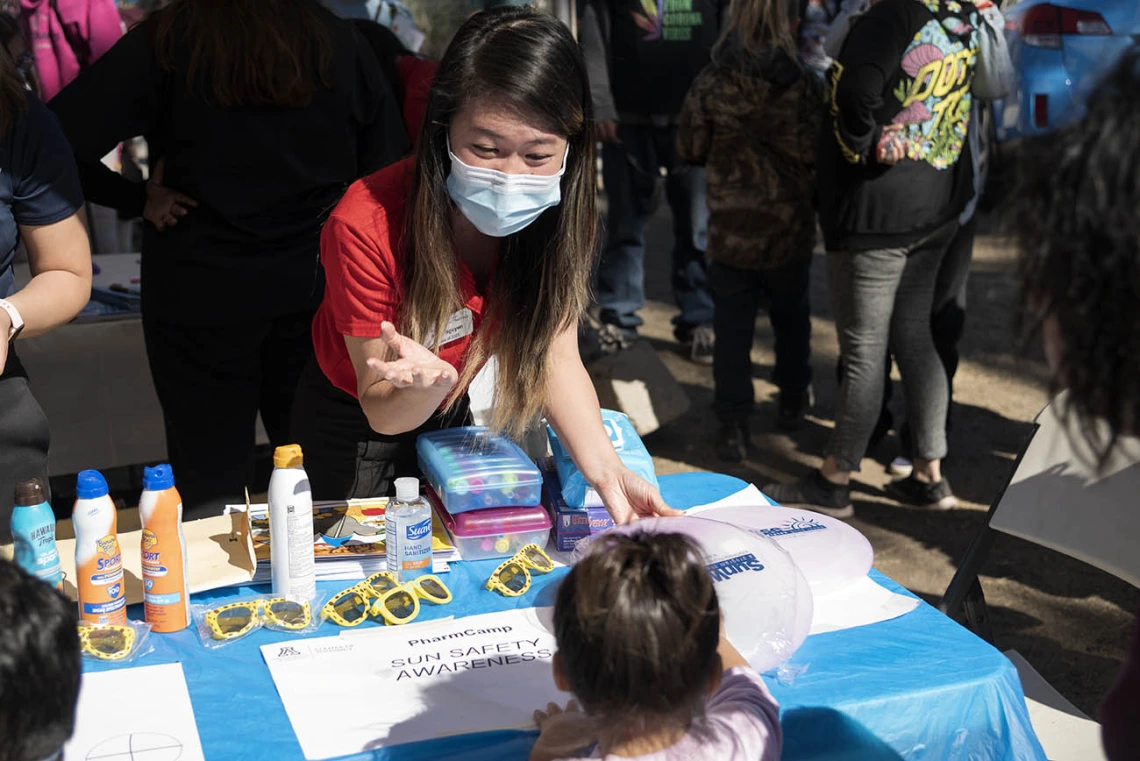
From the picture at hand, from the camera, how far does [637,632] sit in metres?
1.18

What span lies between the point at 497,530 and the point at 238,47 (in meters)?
1.23

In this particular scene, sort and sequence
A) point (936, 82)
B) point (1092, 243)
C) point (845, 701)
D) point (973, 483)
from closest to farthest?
point (1092, 243) → point (845, 701) → point (936, 82) → point (973, 483)

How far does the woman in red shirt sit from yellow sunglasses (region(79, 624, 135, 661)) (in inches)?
20.0

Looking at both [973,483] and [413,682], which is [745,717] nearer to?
[413,682]

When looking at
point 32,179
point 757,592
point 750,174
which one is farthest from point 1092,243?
point 750,174

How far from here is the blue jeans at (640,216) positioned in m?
5.11

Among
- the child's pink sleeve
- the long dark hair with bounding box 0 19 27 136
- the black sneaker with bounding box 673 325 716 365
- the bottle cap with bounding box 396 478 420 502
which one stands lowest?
the black sneaker with bounding box 673 325 716 365

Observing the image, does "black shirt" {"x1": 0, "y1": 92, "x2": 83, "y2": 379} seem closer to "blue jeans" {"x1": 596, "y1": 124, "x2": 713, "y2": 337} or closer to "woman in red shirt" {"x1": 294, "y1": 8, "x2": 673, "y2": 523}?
"woman in red shirt" {"x1": 294, "y1": 8, "x2": 673, "y2": 523}

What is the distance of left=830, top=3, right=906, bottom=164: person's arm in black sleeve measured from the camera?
3227 millimetres

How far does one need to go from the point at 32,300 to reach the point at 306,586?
27.4 inches

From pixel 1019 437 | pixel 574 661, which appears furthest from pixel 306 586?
pixel 1019 437

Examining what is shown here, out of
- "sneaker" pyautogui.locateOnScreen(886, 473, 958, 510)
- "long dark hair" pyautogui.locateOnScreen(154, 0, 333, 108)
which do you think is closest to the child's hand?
"long dark hair" pyautogui.locateOnScreen(154, 0, 333, 108)

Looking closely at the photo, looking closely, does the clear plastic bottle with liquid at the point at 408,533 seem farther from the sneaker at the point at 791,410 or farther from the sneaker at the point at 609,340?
the sneaker at the point at 791,410

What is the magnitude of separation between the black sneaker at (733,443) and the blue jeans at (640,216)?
107cm
